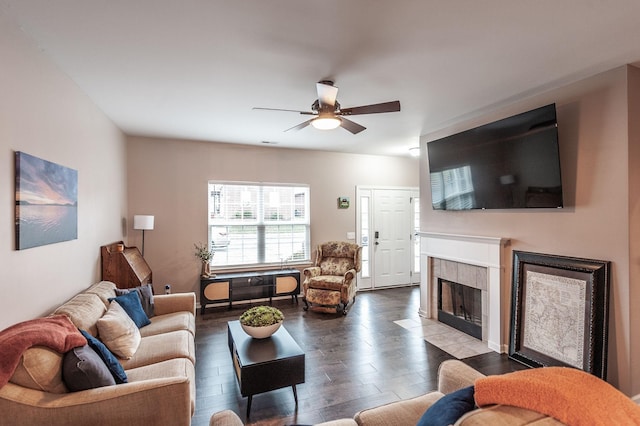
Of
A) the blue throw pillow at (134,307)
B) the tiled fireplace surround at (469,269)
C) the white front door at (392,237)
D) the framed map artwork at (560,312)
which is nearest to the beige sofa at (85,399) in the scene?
the blue throw pillow at (134,307)

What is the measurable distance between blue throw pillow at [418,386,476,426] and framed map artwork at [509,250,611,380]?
94.3 inches

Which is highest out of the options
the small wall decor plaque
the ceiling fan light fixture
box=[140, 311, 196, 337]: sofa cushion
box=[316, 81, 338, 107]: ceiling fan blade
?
box=[316, 81, 338, 107]: ceiling fan blade

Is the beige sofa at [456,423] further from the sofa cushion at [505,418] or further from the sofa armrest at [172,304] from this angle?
the sofa armrest at [172,304]

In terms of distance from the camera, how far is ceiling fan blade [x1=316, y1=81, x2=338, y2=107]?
258cm

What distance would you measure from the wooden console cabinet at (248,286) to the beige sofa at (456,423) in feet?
12.4

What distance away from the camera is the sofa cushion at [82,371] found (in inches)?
64.7

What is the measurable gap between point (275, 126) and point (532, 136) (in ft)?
9.81

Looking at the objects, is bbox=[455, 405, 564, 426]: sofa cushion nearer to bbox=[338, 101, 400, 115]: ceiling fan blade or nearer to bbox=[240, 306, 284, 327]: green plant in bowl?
bbox=[240, 306, 284, 327]: green plant in bowl

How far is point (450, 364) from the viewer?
178cm

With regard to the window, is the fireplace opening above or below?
below

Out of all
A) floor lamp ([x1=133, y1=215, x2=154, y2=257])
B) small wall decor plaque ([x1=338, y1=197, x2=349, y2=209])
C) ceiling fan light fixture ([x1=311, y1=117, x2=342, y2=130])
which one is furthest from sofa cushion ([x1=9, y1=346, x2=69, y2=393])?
small wall decor plaque ([x1=338, y1=197, x2=349, y2=209])

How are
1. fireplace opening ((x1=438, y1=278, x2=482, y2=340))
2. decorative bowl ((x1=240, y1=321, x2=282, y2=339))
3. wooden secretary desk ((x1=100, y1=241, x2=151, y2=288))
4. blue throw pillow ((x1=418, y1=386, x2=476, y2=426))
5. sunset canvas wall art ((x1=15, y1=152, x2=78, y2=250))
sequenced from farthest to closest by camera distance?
fireplace opening ((x1=438, y1=278, x2=482, y2=340)) < wooden secretary desk ((x1=100, y1=241, x2=151, y2=288)) < decorative bowl ((x1=240, y1=321, x2=282, y2=339)) < sunset canvas wall art ((x1=15, y1=152, x2=78, y2=250)) < blue throw pillow ((x1=418, y1=386, x2=476, y2=426))

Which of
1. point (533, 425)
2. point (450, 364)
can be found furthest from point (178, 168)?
point (533, 425)

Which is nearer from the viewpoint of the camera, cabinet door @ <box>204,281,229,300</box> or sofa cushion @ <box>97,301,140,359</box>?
sofa cushion @ <box>97,301,140,359</box>
